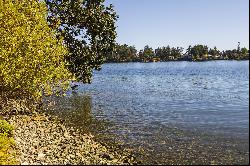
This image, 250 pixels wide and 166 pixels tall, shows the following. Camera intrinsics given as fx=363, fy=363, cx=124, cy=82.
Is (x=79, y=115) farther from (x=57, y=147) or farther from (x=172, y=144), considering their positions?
(x=57, y=147)

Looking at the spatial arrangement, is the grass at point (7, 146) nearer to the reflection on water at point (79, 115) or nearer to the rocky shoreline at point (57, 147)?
the rocky shoreline at point (57, 147)

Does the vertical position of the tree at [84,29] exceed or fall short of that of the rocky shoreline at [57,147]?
it exceeds it

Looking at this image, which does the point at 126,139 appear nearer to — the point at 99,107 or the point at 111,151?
the point at 111,151

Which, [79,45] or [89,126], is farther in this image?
[79,45]

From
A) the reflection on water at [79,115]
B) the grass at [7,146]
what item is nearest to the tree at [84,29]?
the reflection on water at [79,115]

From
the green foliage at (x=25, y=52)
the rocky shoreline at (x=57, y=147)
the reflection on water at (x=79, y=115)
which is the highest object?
the green foliage at (x=25, y=52)

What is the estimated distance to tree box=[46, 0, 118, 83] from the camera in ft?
130

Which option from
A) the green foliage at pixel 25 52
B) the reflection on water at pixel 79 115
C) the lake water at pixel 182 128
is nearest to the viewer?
the lake water at pixel 182 128

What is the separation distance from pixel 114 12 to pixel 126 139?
60.5 ft

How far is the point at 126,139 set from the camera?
91.6 feet

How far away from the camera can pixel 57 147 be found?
73.1 ft

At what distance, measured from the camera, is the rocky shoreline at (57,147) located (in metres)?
19.4

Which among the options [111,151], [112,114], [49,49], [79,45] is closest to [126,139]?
[111,151]

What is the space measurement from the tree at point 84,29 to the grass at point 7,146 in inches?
668
